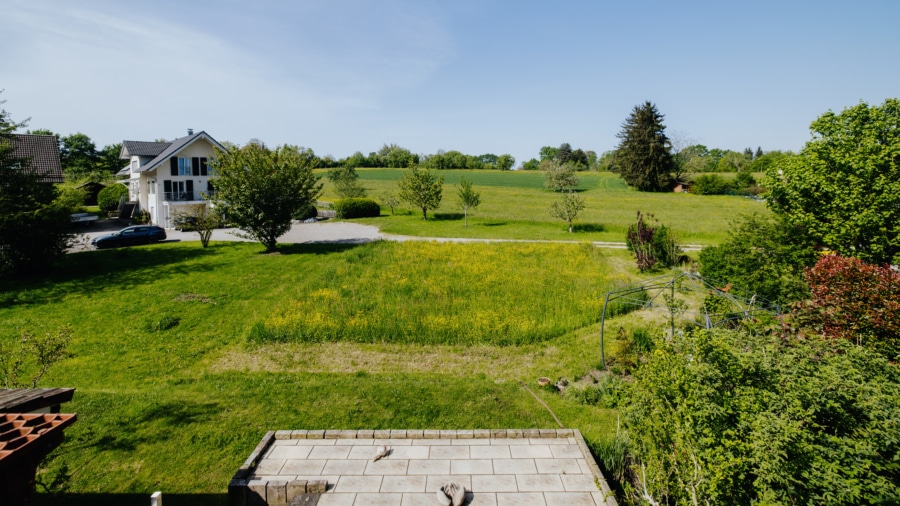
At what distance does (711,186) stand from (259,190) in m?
66.7

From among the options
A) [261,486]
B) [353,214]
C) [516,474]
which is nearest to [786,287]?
[516,474]

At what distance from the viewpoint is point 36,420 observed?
4375mm

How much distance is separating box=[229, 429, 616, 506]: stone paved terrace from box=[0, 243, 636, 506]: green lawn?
3.39ft

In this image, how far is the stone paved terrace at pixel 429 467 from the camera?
21.6ft

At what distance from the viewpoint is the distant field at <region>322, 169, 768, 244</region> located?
32.1 m

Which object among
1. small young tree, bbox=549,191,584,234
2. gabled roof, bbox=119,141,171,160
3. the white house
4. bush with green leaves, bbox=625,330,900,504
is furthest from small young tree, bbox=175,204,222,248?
bush with green leaves, bbox=625,330,900,504

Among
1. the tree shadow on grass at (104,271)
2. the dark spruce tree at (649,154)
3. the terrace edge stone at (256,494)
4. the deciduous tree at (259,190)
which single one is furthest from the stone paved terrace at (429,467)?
the dark spruce tree at (649,154)

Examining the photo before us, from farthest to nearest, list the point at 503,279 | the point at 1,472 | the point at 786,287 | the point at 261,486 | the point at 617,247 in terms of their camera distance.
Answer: the point at 617,247, the point at 503,279, the point at 786,287, the point at 261,486, the point at 1,472

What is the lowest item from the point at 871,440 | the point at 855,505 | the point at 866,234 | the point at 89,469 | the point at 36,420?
the point at 89,469

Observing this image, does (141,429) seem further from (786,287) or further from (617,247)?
(617,247)

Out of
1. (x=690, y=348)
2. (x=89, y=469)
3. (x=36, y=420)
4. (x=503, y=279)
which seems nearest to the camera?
(x=36, y=420)

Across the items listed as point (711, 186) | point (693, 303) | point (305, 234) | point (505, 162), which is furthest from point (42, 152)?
point (505, 162)

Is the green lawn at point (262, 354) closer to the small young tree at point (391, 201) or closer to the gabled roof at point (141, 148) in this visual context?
the small young tree at point (391, 201)

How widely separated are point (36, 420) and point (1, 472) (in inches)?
21.7
